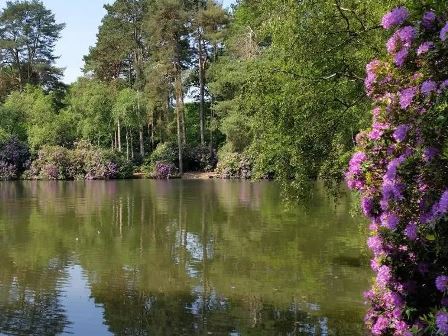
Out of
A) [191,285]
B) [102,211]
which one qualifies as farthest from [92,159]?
[191,285]

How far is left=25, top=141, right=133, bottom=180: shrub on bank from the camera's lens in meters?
43.2

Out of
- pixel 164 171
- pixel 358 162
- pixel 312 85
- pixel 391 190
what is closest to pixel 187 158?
pixel 164 171

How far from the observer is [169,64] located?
4378 cm

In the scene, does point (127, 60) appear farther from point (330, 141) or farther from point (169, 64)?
point (330, 141)

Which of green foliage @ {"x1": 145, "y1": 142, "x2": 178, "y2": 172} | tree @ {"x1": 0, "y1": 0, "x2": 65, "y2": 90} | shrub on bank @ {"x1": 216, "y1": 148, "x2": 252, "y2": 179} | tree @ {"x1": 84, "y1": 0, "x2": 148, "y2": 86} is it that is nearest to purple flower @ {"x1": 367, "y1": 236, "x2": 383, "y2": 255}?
shrub on bank @ {"x1": 216, "y1": 148, "x2": 252, "y2": 179}

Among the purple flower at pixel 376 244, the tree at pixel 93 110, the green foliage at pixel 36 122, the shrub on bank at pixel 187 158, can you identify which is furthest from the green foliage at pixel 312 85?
the green foliage at pixel 36 122

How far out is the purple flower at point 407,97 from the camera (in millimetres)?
A: 4848

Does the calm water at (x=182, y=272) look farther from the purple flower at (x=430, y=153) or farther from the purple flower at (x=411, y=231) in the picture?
the purple flower at (x=430, y=153)

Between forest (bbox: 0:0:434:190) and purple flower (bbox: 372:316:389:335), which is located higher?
forest (bbox: 0:0:434:190)

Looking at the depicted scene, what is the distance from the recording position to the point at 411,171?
4.61m

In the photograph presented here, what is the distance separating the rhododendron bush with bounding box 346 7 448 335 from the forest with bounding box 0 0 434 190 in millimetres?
4184

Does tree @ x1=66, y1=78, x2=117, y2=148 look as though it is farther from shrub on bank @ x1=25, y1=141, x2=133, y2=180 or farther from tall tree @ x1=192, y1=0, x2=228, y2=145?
tall tree @ x1=192, y1=0, x2=228, y2=145

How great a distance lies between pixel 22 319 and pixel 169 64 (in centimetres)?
3750

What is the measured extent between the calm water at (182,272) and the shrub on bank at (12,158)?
2524 centimetres
